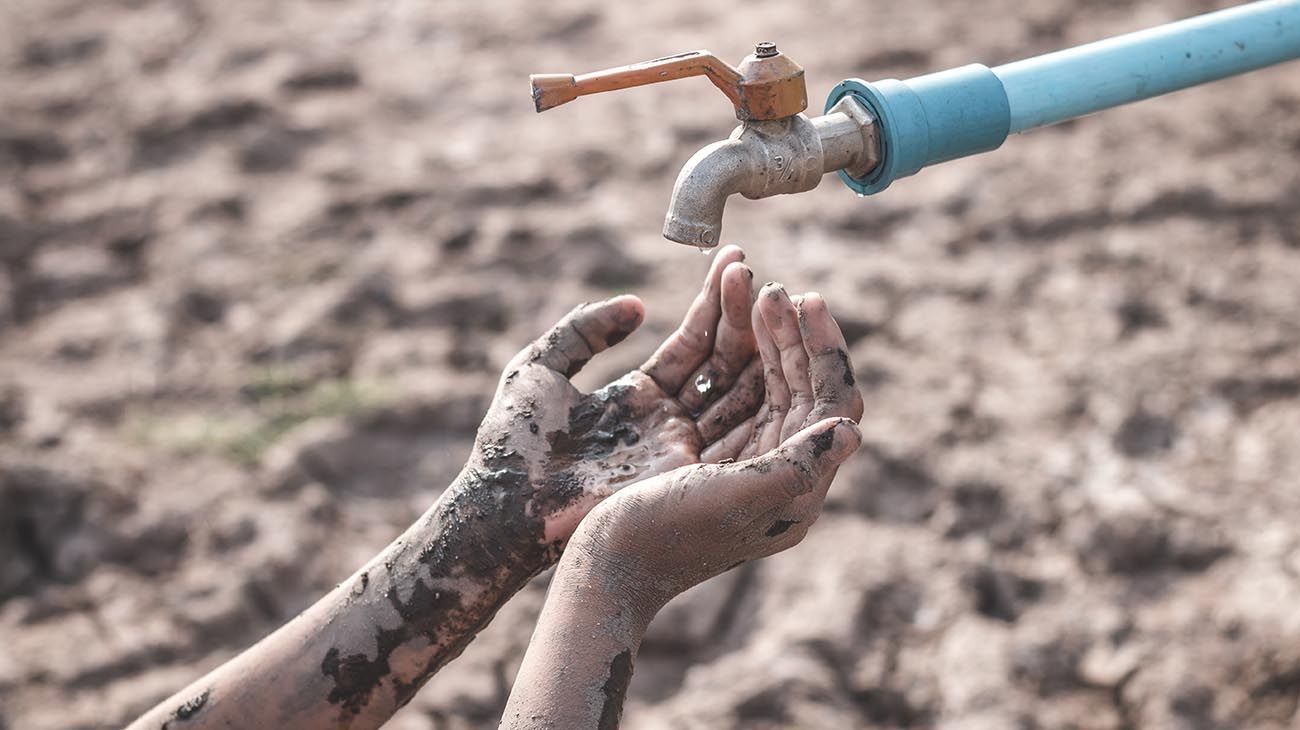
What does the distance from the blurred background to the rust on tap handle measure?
4.58ft

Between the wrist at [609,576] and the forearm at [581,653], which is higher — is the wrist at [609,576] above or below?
above

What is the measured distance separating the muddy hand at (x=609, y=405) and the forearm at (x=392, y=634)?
0.06 meters

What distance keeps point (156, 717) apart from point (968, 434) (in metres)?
1.99

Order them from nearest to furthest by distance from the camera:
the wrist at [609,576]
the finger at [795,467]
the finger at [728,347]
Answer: the finger at [795,467] < the wrist at [609,576] < the finger at [728,347]

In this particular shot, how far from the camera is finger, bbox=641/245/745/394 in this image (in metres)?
1.94

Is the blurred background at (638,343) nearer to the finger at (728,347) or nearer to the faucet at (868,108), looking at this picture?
the finger at (728,347)

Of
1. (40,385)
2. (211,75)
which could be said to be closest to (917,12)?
(211,75)

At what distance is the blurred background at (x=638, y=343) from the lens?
8.70 feet

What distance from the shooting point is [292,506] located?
307cm

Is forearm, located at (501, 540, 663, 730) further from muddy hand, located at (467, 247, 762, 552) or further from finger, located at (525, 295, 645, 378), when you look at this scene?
finger, located at (525, 295, 645, 378)

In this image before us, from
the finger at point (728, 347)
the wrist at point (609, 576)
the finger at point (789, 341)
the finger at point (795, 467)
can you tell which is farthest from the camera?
the finger at point (728, 347)

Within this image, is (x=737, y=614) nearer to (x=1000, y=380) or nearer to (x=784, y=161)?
(x=1000, y=380)

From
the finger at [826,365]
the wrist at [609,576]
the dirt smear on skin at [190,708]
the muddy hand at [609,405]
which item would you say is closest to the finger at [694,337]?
the muddy hand at [609,405]

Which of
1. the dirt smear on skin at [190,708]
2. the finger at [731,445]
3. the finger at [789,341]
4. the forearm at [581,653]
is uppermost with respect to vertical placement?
the finger at [789,341]
